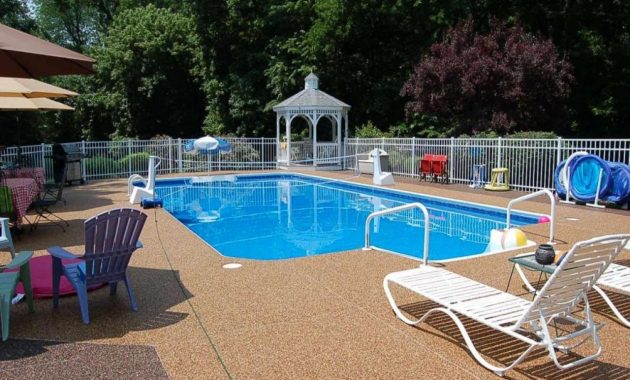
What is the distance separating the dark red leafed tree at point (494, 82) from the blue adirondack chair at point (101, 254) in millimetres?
16974

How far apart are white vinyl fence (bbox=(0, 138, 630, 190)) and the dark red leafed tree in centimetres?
255

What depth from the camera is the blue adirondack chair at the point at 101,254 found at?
4.96m

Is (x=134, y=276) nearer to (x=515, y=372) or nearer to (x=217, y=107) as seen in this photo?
(x=515, y=372)

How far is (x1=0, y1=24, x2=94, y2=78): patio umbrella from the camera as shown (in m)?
4.93

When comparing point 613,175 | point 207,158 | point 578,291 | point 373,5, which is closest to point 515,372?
point 578,291

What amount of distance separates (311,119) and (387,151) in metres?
4.39

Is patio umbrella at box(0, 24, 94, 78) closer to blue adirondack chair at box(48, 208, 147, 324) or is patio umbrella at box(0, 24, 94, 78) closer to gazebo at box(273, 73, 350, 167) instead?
blue adirondack chair at box(48, 208, 147, 324)

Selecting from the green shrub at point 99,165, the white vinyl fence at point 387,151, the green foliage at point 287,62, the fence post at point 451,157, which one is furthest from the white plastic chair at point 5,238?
the green foliage at point 287,62

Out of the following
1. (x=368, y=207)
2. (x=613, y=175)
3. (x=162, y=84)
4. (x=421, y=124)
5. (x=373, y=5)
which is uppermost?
(x=373, y=5)

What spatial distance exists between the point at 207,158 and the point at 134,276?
56.6 ft

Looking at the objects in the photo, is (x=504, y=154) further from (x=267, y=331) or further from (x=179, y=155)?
(x=179, y=155)

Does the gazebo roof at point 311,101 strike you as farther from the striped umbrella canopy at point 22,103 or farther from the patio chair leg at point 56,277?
the patio chair leg at point 56,277

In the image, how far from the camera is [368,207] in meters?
14.7

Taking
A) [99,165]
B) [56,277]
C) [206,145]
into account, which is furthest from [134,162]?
[56,277]
